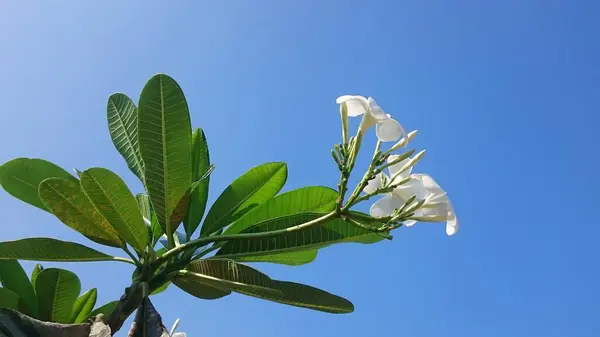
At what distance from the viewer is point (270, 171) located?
2.37 metres

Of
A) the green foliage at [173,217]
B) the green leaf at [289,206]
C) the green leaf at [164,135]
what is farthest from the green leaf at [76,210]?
the green leaf at [289,206]

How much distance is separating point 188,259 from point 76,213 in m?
0.36

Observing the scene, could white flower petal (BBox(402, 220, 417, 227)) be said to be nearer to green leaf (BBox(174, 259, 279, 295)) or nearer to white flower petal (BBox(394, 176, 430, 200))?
white flower petal (BBox(394, 176, 430, 200))

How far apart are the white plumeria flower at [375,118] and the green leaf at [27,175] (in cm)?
99

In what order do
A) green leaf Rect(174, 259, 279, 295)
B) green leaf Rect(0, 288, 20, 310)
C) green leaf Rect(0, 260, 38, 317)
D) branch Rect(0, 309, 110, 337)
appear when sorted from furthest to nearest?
green leaf Rect(0, 260, 38, 317) → green leaf Rect(0, 288, 20, 310) → green leaf Rect(174, 259, 279, 295) → branch Rect(0, 309, 110, 337)

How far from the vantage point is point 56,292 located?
237cm

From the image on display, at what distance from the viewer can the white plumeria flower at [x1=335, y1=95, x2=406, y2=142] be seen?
6.08ft

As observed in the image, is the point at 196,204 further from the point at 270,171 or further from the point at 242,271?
the point at 242,271

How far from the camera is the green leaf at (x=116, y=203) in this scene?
188 cm

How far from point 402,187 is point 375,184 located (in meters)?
0.08

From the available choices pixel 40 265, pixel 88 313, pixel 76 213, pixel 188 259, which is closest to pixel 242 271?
pixel 188 259

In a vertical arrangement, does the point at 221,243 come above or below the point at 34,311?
above

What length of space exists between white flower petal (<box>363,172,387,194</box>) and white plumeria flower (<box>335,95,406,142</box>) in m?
0.12

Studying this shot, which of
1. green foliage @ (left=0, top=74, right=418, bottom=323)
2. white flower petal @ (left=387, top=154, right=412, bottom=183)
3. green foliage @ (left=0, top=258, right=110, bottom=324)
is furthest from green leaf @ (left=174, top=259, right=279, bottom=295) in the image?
green foliage @ (left=0, top=258, right=110, bottom=324)
